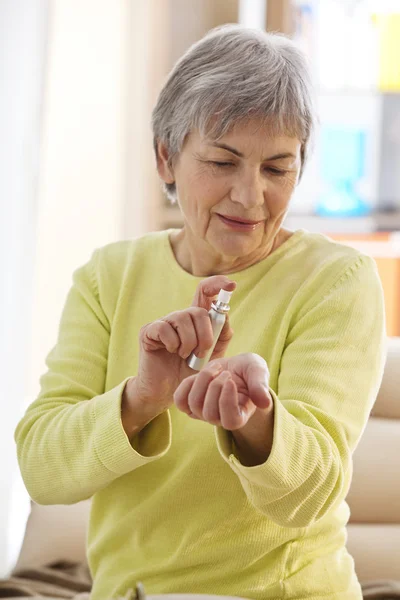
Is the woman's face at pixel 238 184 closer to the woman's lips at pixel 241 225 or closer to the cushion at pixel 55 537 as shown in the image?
the woman's lips at pixel 241 225

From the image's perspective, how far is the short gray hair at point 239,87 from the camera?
1238 millimetres

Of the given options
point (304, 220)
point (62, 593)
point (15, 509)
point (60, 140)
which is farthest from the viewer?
point (304, 220)

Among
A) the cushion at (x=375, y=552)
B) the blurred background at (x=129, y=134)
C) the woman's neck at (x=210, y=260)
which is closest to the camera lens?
the woman's neck at (x=210, y=260)

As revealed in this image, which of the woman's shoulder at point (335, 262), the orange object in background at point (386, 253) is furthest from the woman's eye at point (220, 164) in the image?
the orange object in background at point (386, 253)

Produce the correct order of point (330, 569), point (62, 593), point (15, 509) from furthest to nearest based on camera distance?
point (15, 509)
point (62, 593)
point (330, 569)

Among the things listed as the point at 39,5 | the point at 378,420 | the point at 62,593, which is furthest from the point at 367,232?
the point at 62,593

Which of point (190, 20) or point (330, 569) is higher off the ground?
point (190, 20)

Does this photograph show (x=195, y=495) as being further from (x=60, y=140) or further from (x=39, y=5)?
(x=60, y=140)

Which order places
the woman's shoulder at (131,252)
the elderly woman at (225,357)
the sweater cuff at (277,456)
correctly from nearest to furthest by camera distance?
the sweater cuff at (277,456) < the elderly woman at (225,357) < the woman's shoulder at (131,252)

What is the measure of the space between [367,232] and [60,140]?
121cm

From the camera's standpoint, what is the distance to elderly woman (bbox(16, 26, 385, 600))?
1166 millimetres

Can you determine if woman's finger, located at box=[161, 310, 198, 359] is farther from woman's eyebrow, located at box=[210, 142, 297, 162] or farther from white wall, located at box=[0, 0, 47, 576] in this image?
white wall, located at box=[0, 0, 47, 576]

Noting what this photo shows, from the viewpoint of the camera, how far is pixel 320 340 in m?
1.22

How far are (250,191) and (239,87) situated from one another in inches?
5.7
